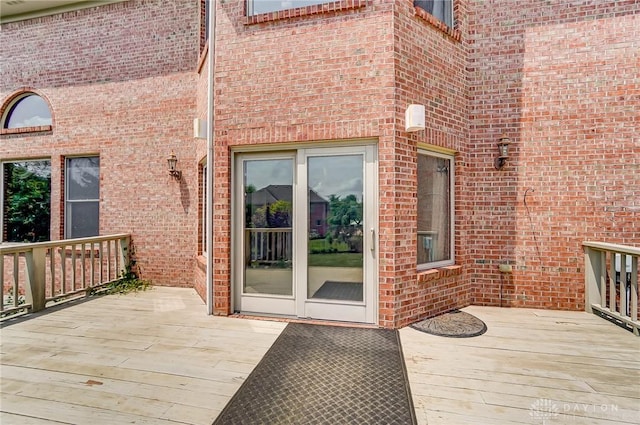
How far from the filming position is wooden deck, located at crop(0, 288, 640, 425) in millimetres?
2023

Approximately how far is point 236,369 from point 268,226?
1757 millimetres

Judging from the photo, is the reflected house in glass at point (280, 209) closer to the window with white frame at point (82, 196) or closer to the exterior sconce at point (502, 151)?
the exterior sconce at point (502, 151)

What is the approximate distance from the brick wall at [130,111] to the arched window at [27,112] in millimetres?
269

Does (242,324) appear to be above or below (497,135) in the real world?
below

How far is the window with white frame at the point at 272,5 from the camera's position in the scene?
3740 mm

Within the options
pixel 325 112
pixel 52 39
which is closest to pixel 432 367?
pixel 325 112

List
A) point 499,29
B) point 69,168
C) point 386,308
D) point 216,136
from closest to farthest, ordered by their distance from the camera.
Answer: point 386,308 < point 216,136 < point 499,29 < point 69,168

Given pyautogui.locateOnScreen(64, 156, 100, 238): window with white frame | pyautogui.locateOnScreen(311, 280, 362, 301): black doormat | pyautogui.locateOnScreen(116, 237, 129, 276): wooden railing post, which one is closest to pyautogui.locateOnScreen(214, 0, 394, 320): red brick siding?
pyautogui.locateOnScreen(311, 280, 362, 301): black doormat

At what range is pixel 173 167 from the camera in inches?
216

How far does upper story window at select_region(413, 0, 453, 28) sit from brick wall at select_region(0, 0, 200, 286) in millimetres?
3870

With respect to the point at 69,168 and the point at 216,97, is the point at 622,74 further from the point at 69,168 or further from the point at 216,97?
the point at 69,168

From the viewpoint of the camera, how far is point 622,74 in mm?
3984

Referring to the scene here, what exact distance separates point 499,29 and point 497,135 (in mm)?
1464

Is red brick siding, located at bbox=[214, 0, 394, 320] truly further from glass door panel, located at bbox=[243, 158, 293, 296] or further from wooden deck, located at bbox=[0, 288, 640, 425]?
wooden deck, located at bbox=[0, 288, 640, 425]
